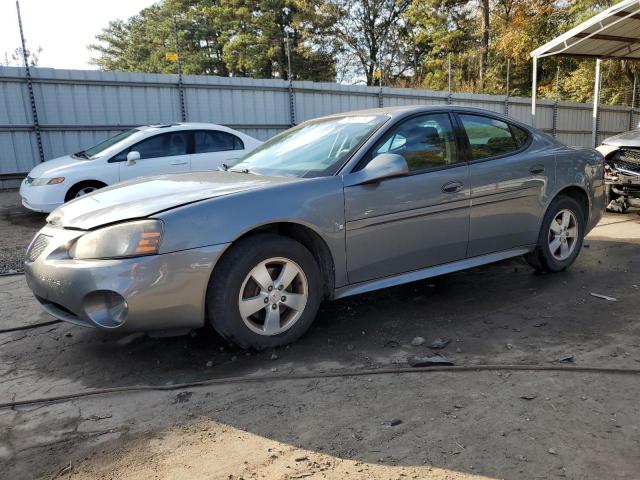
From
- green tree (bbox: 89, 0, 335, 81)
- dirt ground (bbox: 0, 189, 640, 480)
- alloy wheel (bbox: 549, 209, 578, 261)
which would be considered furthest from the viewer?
green tree (bbox: 89, 0, 335, 81)

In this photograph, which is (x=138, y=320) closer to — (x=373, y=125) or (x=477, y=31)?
(x=373, y=125)

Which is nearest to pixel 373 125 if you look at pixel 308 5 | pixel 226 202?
pixel 226 202

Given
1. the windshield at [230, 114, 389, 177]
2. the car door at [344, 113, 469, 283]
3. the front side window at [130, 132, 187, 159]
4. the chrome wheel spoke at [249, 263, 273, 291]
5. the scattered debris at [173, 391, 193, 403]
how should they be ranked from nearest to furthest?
the scattered debris at [173, 391, 193, 403] → the chrome wheel spoke at [249, 263, 273, 291] → the car door at [344, 113, 469, 283] → the windshield at [230, 114, 389, 177] → the front side window at [130, 132, 187, 159]

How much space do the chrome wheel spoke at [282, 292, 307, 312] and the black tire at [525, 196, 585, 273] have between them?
2.51m

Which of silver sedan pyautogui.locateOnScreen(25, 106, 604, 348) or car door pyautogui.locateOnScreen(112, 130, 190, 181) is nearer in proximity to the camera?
silver sedan pyautogui.locateOnScreen(25, 106, 604, 348)

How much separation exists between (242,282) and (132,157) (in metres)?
5.62

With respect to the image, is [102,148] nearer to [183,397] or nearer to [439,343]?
[183,397]

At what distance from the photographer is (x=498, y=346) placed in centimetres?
344

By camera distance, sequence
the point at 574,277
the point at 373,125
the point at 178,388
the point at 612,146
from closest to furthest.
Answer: the point at 178,388 → the point at 373,125 → the point at 574,277 → the point at 612,146

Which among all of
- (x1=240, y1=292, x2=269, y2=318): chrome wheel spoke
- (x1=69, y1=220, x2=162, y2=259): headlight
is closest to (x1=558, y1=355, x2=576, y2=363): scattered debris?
(x1=240, y1=292, x2=269, y2=318): chrome wheel spoke

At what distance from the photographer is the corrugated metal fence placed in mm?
11180

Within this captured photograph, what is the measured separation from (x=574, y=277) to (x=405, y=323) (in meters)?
2.09

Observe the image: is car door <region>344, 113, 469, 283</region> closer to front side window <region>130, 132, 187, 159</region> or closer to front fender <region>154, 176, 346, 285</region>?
front fender <region>154, 176, 346, 285</region>

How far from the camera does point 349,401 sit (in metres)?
2.75
